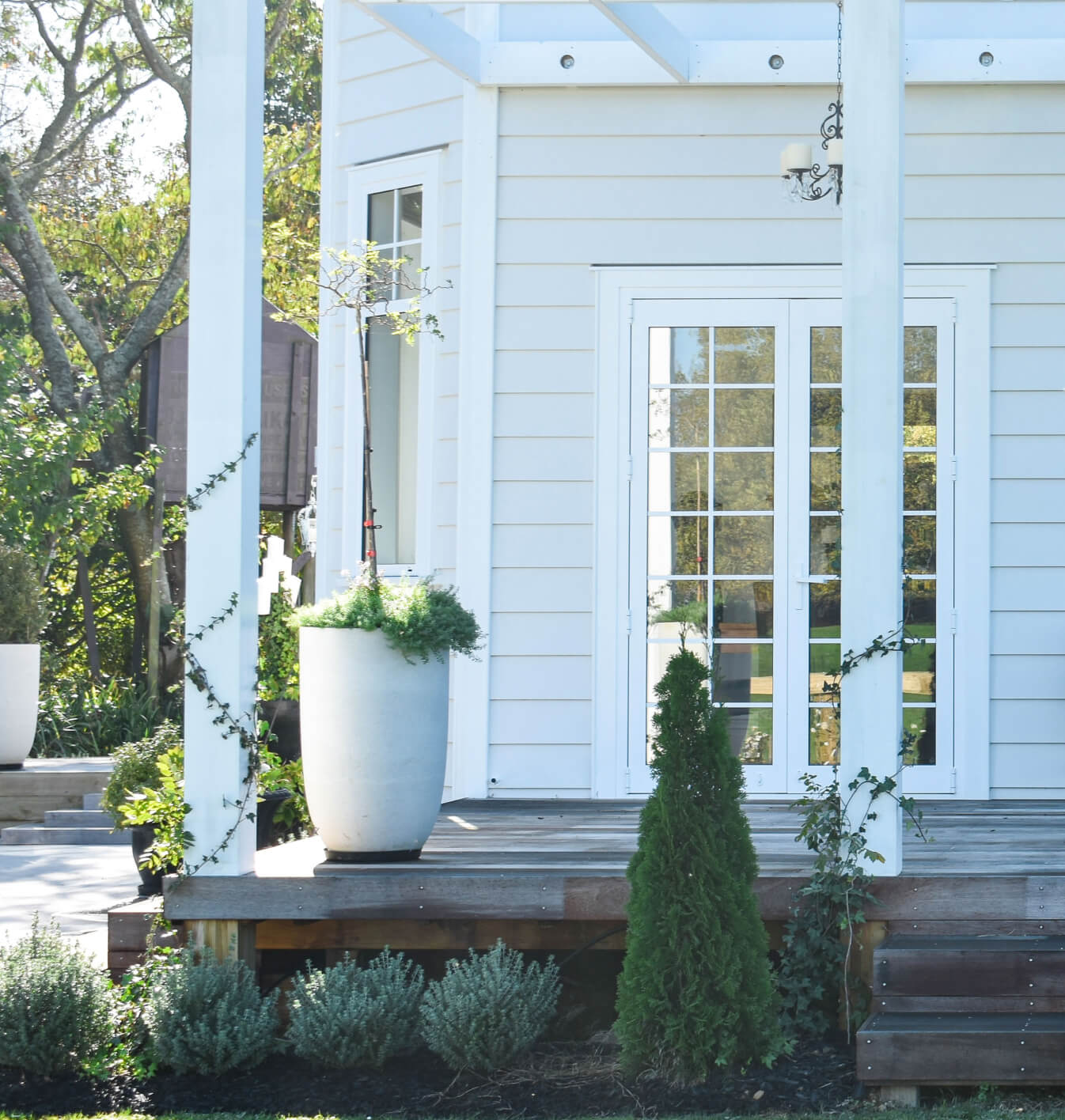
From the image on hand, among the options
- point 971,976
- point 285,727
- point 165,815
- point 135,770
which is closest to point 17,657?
point 285,727

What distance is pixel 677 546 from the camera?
6.05m

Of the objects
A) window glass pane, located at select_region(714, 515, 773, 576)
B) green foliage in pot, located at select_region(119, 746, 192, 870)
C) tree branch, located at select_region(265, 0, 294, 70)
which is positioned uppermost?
tree branch, located at select_region(265, 0, 294, 70)

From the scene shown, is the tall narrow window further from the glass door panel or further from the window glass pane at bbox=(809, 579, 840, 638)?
the window glass pane at bbox=(809, 579, 840, 638)

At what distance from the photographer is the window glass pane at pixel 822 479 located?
236 inches

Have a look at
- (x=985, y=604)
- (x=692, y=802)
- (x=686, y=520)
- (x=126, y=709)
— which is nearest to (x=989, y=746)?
(x=985, y=604)

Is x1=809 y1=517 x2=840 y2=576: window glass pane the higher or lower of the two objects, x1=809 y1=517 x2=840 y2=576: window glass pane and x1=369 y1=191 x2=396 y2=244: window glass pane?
the lower

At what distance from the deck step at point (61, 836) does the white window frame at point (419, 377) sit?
3013mm

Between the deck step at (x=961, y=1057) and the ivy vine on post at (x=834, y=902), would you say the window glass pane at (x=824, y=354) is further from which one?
the deck step at (x=961, y=1057)

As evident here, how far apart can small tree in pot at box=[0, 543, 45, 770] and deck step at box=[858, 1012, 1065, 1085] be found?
713cm

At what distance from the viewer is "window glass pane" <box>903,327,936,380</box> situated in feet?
19.6

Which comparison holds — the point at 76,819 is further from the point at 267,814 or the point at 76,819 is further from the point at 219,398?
the point at 219,398

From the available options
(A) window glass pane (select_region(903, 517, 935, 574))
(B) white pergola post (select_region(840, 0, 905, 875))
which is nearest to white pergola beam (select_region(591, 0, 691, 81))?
(B) white pergola post (select_region(840, 0, 905, 875))

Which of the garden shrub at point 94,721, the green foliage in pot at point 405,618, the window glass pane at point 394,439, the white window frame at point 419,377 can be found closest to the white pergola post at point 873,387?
the green foliage in pot at point 405,618

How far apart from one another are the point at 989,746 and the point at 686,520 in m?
1.53
